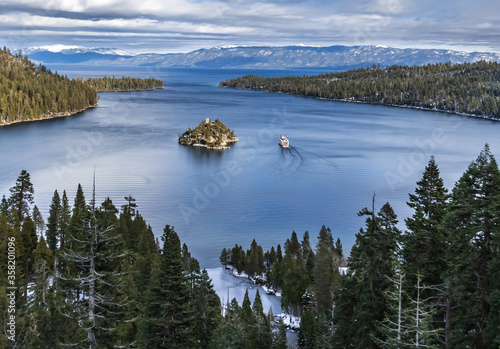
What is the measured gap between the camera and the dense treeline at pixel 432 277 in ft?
40.1

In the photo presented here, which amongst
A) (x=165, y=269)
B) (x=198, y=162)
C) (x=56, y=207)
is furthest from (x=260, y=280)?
(x=198, y=162)

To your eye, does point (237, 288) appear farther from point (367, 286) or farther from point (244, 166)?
point (244, 166)

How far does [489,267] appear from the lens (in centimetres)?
1244

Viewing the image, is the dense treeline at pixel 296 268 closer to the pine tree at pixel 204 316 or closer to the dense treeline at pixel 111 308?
the dense treeline at pixel 111 308

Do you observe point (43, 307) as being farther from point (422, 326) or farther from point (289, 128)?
point (289, 128)

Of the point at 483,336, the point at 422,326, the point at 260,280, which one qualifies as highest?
the point at 422,326

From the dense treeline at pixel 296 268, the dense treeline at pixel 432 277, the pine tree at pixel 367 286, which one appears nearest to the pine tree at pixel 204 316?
the dense treeline at pixel 432 277

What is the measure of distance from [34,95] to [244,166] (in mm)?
82213

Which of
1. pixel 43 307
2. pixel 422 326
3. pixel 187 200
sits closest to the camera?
pixel 422 326

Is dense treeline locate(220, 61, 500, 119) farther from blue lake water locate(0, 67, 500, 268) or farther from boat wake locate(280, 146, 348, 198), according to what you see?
boat wake locate(280, 146, 348, 198)

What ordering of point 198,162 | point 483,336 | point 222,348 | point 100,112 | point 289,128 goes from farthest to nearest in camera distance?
point 100,112
point 289,128
point 198,162
point 222,348
point 483,336

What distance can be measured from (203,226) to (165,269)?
29.9m

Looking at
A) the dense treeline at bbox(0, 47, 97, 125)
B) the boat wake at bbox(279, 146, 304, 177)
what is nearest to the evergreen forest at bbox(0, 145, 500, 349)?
the boat wake at bbox(279, 146, 304, 177)

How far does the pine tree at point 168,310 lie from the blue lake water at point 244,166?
879 inches
